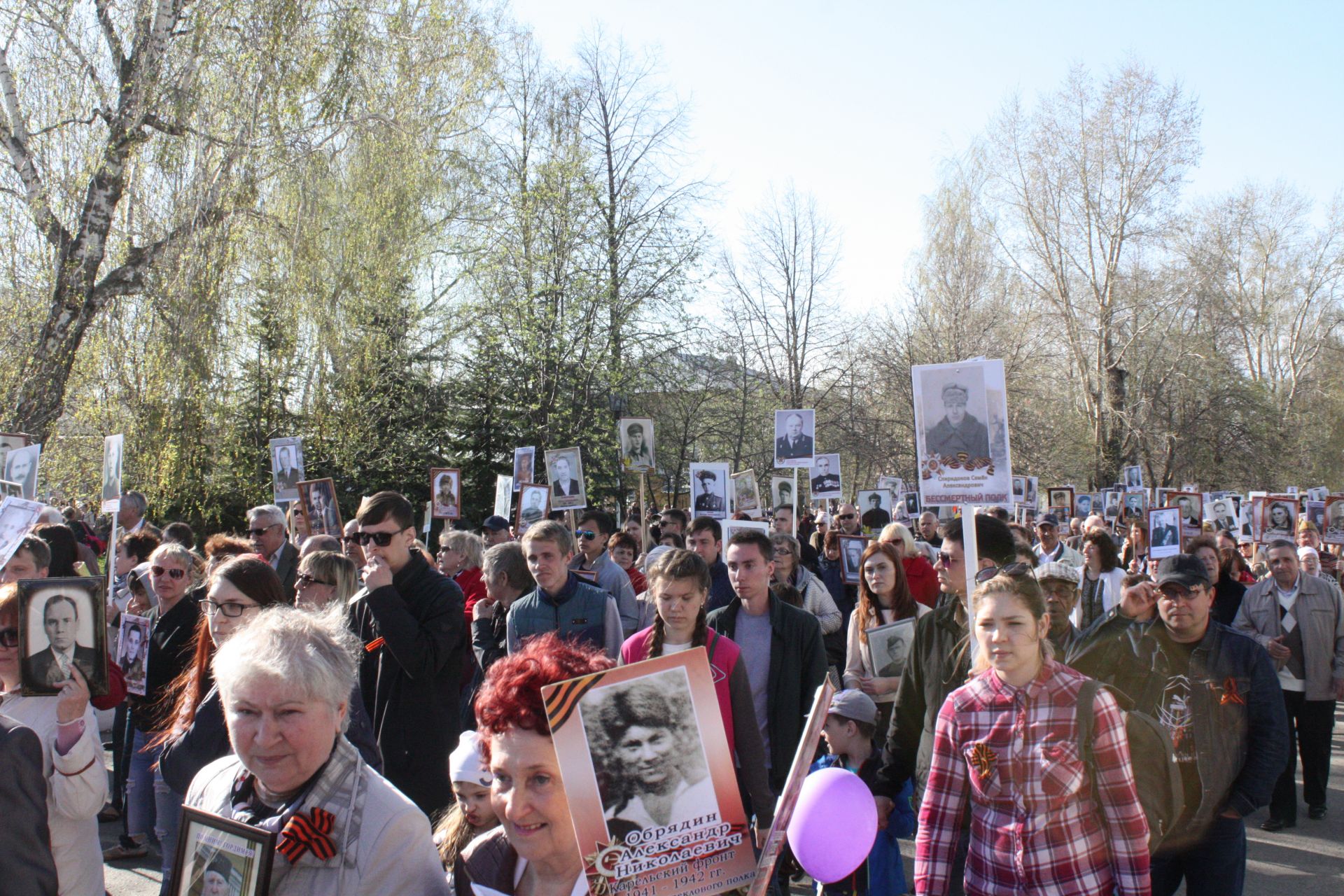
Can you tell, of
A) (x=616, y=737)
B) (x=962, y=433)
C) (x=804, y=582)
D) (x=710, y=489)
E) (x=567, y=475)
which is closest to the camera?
(x=616, y=737)

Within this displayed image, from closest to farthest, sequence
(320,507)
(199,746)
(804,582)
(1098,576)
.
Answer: (199,746), (804,582), (1098,576), (320,507)

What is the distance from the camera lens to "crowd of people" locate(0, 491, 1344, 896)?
2.34 meters

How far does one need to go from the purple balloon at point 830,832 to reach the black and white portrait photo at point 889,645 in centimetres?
290

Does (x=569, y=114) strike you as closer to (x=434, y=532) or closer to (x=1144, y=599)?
Result: (x=434, y=532)

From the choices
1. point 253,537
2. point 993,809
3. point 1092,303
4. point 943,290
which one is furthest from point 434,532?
point 1092,303

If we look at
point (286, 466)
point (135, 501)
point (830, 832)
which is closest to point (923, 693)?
point (830, 832)

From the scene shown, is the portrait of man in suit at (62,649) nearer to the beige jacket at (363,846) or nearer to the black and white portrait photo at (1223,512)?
the beige jacket at (363,846)

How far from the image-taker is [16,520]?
18.3 ft

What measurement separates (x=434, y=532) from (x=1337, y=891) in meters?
17.0

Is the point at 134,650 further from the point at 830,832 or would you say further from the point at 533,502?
the point at 533,502

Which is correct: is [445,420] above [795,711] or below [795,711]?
above

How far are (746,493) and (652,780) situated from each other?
14.6 m

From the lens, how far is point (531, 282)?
958 inches

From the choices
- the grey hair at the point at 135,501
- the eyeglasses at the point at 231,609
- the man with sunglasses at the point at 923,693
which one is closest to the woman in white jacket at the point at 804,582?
the man with sunglasses at the point at 923,693
